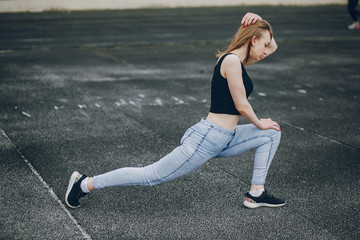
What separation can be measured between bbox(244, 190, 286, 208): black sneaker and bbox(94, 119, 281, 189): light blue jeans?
1.15 ft

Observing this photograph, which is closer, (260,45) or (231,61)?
(231,61)

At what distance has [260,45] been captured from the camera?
4.18m

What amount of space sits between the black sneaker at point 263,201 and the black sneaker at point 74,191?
1.44 metres

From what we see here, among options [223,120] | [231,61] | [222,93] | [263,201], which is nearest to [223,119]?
[223,120]

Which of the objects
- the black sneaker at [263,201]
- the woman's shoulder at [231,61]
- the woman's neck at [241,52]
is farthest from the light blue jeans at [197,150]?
the woman's neck at [241,52]

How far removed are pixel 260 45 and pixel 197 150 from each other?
0.99 meters

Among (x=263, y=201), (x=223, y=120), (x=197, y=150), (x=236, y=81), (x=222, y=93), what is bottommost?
(x=263, y=201)

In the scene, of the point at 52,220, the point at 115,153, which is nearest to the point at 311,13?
the point at 115,153

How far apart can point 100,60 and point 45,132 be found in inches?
226

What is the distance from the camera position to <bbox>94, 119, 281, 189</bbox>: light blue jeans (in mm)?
4160

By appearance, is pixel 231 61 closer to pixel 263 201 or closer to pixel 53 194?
pixel 263 201

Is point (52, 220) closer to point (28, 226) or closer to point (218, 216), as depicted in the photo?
point (28, 226)

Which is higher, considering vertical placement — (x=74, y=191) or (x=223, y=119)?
(x=223, y=119)

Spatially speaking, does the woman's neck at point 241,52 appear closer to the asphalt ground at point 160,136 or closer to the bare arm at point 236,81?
the bare arm at point 236,81
